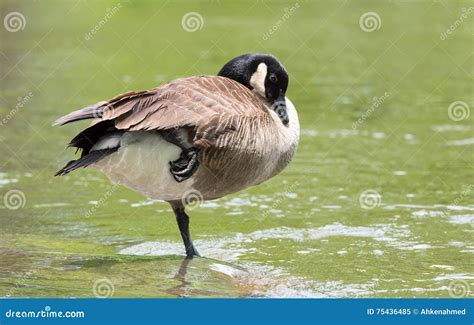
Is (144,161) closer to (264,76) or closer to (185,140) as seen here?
(185,140)

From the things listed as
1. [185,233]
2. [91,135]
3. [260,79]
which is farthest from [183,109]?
[185,233]

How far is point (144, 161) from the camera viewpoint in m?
8.33

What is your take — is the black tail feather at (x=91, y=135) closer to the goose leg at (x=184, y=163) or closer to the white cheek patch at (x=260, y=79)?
the goose leg at (x=184, y=163)

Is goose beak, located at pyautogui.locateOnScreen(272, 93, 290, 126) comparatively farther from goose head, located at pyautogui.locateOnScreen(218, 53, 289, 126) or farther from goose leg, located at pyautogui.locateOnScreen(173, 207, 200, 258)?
goose leg, located at pyautogui.locateOnScreen(173, 207, 200, 258)

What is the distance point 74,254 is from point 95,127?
1.55 meters

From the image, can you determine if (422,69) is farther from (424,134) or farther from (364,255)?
(364,255)

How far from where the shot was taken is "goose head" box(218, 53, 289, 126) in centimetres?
935

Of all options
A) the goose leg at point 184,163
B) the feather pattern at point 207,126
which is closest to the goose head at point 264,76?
the feather pattern at point 207,126

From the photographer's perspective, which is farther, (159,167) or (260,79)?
(260,79)

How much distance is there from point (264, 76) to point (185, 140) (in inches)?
56.0

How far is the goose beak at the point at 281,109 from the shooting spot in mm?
9289

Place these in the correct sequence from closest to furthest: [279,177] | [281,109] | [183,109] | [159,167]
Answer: [183,109], [159,167], [281,109], [279,177]

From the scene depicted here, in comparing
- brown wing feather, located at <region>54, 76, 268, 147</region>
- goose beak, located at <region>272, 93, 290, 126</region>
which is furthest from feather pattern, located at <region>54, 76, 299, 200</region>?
goose beak, located at <region>272, 93, 290, 126</region>

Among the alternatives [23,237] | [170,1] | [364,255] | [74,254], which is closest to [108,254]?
[74,254]
